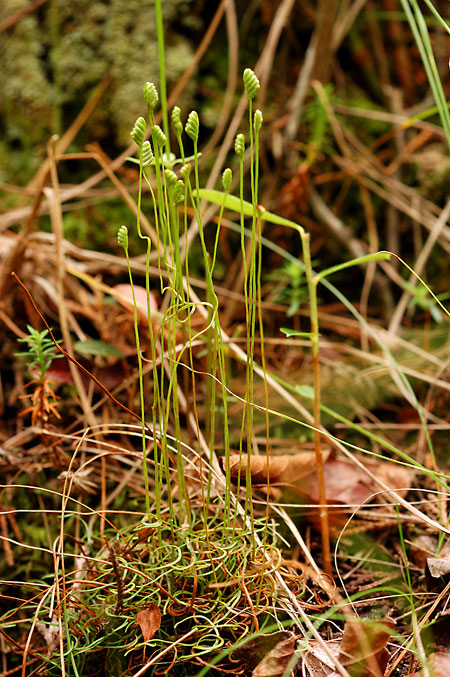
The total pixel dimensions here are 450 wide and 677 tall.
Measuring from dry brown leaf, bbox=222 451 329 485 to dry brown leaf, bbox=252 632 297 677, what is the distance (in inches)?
10.4

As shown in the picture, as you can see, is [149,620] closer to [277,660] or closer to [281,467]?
[277,660]

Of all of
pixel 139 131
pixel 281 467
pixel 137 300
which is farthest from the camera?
pixel 137 300

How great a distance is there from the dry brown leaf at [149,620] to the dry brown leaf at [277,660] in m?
0.13

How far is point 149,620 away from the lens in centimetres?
70

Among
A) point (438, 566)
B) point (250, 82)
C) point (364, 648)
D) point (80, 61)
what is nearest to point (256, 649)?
point (364, 648)

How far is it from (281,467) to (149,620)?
1.14 ft

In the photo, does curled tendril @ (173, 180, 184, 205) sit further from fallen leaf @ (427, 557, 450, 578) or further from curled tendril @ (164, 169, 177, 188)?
fallen leaf @ (427, 557, 450, 578)

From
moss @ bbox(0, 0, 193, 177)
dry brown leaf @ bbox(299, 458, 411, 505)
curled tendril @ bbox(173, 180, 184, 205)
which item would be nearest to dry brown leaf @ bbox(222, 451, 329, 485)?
dry brown leaf @ bbox(299, 458, 411, 505)

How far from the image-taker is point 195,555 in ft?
2.55

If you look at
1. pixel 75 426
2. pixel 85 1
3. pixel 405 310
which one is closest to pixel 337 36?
pixel 85 1

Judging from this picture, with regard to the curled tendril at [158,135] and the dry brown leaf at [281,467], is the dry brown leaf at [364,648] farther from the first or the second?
the curled tendril at [158,135]

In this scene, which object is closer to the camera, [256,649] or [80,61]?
[256,649]

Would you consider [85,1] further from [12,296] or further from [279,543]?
[279,543]

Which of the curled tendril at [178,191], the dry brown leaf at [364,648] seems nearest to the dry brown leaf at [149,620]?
the dry brown leaf at [364,648]
